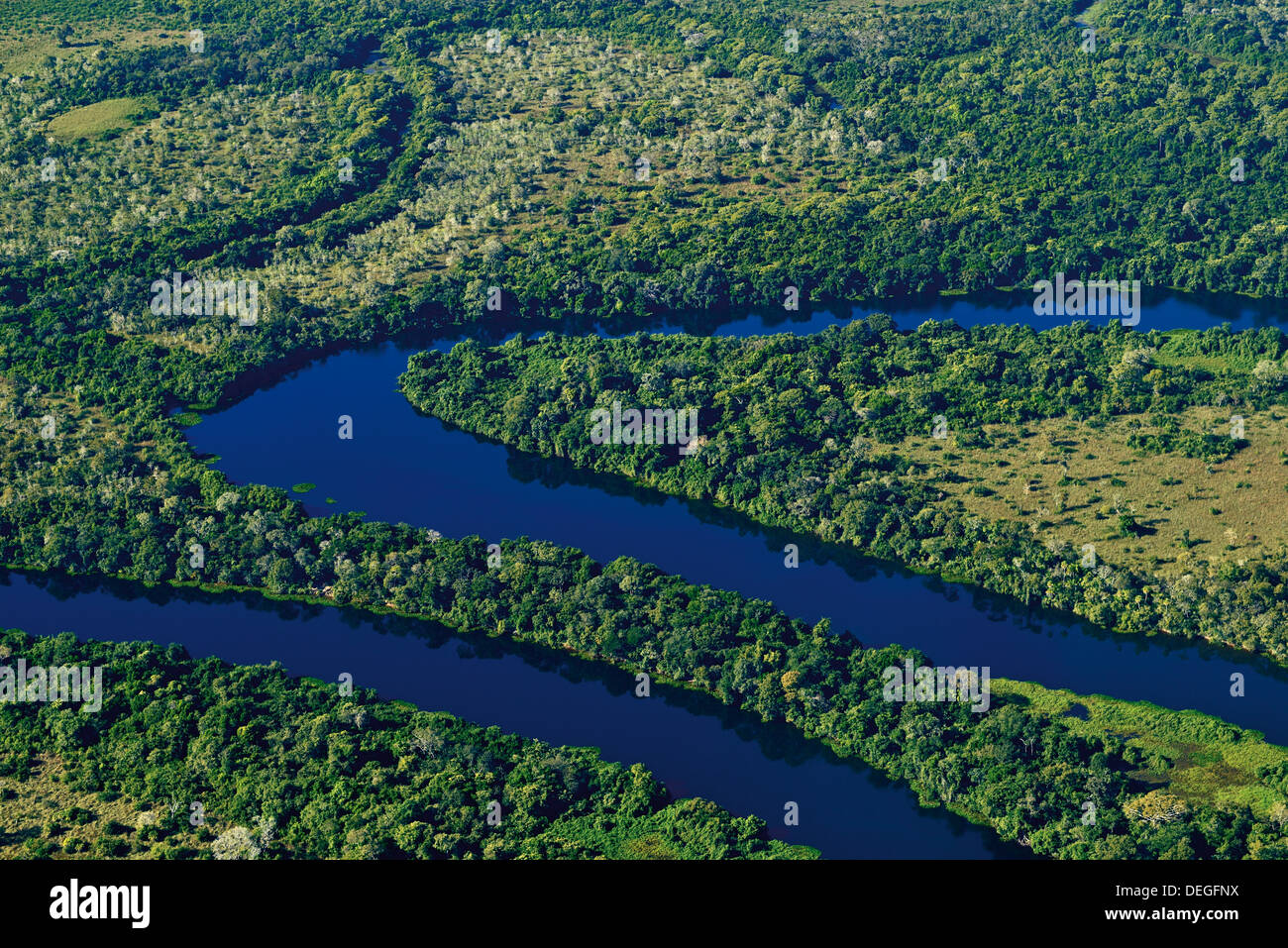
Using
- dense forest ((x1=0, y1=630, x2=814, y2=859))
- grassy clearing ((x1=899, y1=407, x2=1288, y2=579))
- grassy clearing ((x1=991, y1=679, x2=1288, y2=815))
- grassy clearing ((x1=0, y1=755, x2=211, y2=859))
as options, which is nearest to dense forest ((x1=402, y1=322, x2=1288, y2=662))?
grassy clearing ((x1=899, y1=407, x2=1288, y2=579))

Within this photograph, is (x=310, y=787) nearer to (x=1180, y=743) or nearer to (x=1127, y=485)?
(x=1180, y=743)

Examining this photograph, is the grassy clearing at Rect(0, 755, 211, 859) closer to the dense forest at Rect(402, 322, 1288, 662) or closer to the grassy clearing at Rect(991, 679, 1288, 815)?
the dense forest at Rect(402, 322, 1288, 662)

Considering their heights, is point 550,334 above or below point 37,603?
above

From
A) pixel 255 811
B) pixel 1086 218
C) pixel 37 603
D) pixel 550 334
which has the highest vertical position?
pixel 1086 218

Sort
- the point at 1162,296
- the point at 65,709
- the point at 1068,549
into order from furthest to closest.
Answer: the point at 1162,296
the point at 1068,549
the point at 65,709

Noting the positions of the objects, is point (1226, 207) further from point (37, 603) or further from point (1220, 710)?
point (37, 603)

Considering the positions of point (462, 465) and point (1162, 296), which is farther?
point (1162, 296)

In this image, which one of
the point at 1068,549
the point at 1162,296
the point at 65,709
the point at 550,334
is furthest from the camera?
the point at 1162,296

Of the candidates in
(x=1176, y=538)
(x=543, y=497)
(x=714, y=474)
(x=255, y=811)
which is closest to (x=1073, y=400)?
(x=1176, y=538)
